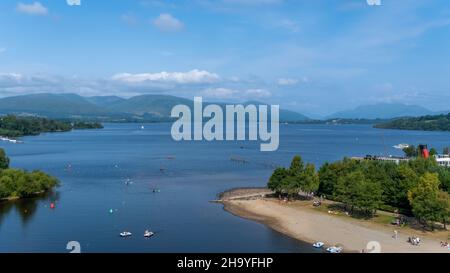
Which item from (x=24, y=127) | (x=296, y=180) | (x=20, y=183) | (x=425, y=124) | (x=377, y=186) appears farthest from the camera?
(x=425, y=124)

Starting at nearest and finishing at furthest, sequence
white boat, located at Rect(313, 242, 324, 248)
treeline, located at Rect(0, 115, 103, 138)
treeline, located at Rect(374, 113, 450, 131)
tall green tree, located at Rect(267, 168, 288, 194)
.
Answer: white boat, located at Rect(313, 242, 324, 248)
tall green tree, located at Rect(267, 168, 288, 194)
treeline, located at Rect(0, 115, 103, 138)
treeline, located at Rect(374, 113, 450, 131)

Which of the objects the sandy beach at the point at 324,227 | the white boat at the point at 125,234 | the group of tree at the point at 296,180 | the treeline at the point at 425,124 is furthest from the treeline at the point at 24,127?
the treeline at the point at 425,124

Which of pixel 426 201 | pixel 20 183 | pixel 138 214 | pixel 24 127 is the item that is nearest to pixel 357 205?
pixel 426 201

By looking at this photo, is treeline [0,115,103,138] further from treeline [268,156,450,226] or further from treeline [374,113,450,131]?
treeline [374,113,450,131]

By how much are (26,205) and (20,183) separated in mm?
3380

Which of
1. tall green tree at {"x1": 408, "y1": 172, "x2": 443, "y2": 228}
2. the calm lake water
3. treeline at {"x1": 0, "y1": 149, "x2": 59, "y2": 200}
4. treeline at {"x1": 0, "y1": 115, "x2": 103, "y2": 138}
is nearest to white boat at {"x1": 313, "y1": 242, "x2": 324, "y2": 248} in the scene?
the calm lake water

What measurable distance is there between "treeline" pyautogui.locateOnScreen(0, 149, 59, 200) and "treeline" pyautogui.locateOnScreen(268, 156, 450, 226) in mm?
19358

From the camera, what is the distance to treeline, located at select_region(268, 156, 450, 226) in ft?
91.7

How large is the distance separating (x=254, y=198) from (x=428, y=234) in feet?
51.0

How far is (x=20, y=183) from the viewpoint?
126 ft

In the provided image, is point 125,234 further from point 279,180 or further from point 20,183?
point 20,183

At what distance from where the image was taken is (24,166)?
6066 cm
